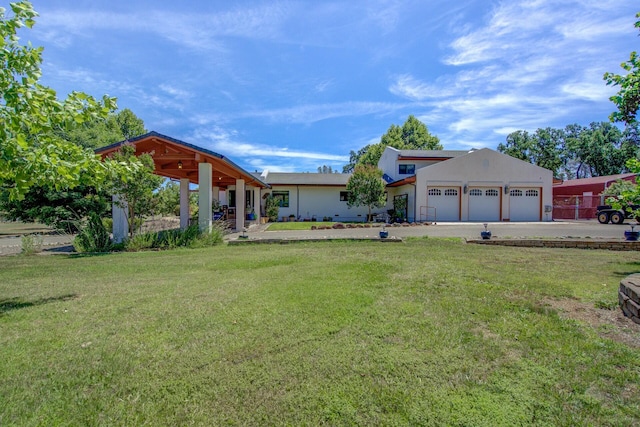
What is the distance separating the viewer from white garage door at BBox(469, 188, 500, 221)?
2406 centimetres

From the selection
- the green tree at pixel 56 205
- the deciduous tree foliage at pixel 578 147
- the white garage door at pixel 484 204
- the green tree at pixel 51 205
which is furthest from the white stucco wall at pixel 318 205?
→ the deciduous tree foliage at pixel 578 147

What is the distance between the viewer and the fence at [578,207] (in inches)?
1028

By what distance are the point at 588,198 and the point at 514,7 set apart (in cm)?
2594

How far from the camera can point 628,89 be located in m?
5.99

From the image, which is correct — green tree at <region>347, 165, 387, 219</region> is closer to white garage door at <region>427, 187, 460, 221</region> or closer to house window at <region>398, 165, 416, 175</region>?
white garage door at <region>427, 187, 460, 221</region>

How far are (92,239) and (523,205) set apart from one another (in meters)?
26.4

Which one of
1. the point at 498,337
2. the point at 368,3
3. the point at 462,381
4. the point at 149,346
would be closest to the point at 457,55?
the point at 368,3

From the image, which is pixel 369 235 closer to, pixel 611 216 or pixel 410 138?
pixel 611 216

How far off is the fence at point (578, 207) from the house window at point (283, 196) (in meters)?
22.3

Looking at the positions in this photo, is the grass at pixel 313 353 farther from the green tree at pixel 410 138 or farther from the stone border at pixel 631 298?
the green tree at pixel 410 138

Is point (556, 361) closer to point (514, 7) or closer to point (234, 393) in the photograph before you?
point (234, 393)

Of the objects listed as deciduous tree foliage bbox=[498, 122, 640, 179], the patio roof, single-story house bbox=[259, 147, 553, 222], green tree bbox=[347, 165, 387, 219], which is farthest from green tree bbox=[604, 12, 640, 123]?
deciduous tree foliage bbox=[498, 122, 640, 179]

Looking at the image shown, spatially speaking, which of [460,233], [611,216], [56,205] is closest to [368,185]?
[460,233]

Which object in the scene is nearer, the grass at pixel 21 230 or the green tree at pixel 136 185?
the green tree at pixel 136 185
